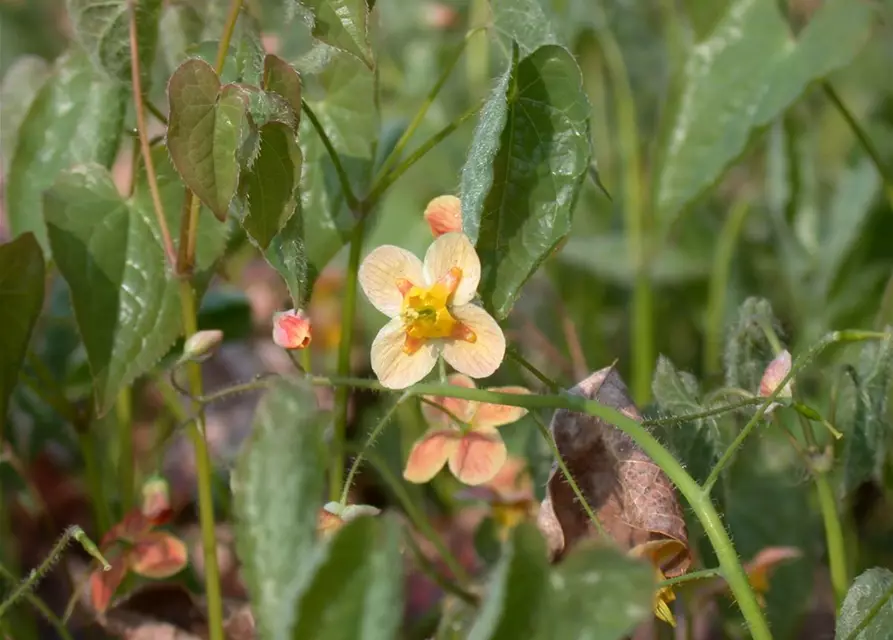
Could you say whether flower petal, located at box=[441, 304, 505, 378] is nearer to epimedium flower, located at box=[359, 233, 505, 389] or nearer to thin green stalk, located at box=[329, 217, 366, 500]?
epimedium flower, located at box=[359, 233, 505, 389]

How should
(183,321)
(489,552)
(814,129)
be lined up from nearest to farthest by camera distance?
(183,321)
(489,552)
(814,129)

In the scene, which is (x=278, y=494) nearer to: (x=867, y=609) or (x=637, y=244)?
(x=867, y=609)

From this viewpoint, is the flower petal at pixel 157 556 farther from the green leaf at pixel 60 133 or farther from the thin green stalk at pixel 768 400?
the thin green stalk at pixel 768 400

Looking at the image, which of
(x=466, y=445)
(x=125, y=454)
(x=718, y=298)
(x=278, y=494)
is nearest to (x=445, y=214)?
(x=466, y=445)

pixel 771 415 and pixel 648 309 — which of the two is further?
pixel 648 309

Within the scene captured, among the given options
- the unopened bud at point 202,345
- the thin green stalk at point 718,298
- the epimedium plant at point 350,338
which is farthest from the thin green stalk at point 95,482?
the thin green stalk at point 718,298

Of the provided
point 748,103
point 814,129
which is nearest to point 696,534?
point 748,103

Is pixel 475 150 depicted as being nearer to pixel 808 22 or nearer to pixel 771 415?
pixel 771 415
